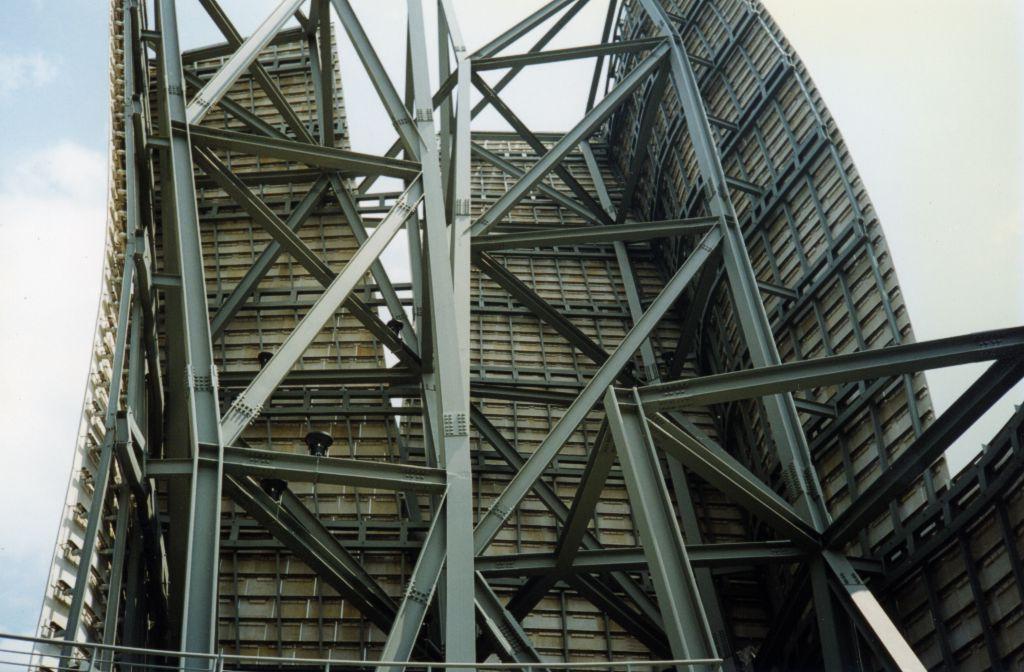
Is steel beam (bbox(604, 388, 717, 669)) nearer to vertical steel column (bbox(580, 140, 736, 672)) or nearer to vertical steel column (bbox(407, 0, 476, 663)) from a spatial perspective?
vertical steel column (bbox(407, 0, 476, 663))

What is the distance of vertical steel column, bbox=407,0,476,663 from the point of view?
34.1 ft

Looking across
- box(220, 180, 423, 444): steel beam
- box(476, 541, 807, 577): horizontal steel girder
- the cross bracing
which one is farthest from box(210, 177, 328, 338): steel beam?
box(476, 541, 807, 577): horizontal steel girder

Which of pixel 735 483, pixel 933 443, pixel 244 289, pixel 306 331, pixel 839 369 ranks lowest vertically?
pixel 735 483

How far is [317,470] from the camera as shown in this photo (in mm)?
11320

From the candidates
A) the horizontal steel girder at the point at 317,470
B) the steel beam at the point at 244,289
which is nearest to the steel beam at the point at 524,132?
the steel beam at the point at 244,289

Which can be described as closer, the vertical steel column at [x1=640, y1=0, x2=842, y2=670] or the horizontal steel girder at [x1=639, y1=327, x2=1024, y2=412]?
the horizontal steel girder at [x1=639, y1=327, x2=1024, y2=412]

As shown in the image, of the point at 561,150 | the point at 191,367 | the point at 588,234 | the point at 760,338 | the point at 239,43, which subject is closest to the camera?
the point at 191,367

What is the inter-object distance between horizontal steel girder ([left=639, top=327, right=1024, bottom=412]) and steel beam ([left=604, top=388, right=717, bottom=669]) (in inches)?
21.6

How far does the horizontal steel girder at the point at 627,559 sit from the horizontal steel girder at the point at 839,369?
2.24 m

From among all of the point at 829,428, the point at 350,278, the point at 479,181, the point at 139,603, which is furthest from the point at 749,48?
the point at 139,603

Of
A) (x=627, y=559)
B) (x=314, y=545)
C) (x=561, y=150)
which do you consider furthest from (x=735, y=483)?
(x=561, y=150)

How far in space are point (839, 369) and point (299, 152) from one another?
706 cm

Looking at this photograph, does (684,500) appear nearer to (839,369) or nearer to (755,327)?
(755,327)

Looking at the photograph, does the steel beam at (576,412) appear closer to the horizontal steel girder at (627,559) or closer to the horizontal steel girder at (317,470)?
the horizontal steel girder at (627,559)
